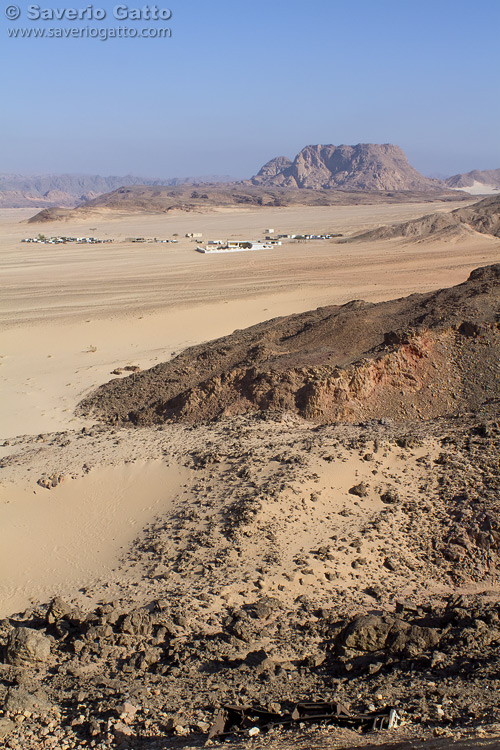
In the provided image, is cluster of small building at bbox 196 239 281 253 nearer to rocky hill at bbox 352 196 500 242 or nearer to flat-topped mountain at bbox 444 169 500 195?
rocky hill at bbox 352 196 500 242

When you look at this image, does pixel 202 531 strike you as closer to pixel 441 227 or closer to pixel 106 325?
pixel 106 325

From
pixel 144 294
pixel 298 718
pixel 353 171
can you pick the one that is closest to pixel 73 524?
pixel 298 718

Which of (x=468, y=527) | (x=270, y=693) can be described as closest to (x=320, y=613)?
(x=270, y=693)

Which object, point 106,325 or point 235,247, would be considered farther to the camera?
point 235,247

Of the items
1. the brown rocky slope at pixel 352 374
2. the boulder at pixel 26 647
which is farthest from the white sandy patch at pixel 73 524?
the brown rocky slope at pixel 352 374

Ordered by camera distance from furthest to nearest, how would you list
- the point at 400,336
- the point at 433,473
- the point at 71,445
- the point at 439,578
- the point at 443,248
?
1. the point at 443,248
2. the point at 400,336
3. the point at 71,445
4. the point at 433,473
5. the point at 439,578

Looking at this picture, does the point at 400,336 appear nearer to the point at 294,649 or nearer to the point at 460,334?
the point at 460,334
